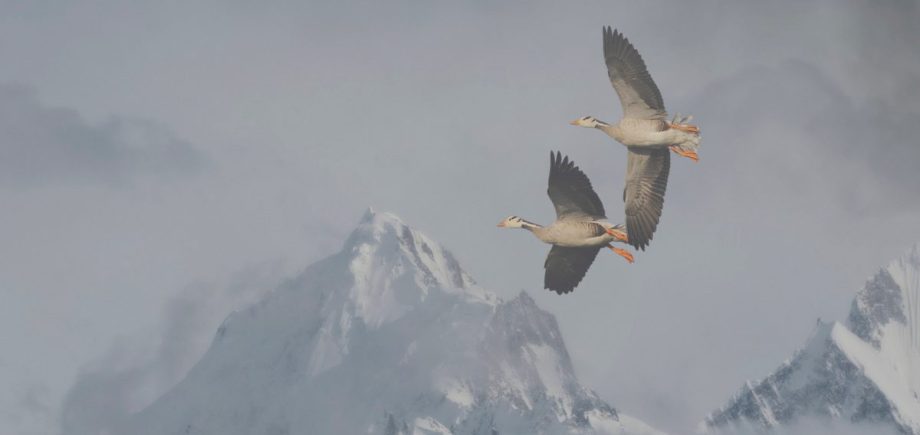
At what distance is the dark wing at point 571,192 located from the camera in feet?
240

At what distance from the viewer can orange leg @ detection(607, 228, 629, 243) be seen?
72.2 metres

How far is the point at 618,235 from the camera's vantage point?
7262 cm

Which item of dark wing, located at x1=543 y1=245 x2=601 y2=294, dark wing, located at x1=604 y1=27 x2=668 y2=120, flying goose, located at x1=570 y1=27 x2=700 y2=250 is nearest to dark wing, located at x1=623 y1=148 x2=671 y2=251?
flying goose, located at x1=570 y1=27 x2=700 y2=250

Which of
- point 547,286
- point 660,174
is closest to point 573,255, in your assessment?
point 547,286

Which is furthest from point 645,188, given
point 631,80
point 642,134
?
point 631,80

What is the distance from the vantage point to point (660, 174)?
244 feet

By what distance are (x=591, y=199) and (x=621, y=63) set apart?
5662 millimetres

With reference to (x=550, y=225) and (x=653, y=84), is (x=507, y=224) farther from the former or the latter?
(x=653, y=84)

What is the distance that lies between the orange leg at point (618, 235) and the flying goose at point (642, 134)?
0.31 metres

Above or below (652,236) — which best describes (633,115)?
above

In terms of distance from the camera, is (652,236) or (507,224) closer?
(652,236)

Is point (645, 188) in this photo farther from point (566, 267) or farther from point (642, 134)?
point (566, 267)

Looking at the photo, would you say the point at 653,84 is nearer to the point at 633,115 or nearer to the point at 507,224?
the point at 633,115

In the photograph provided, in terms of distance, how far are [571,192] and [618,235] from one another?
9.16 feet
